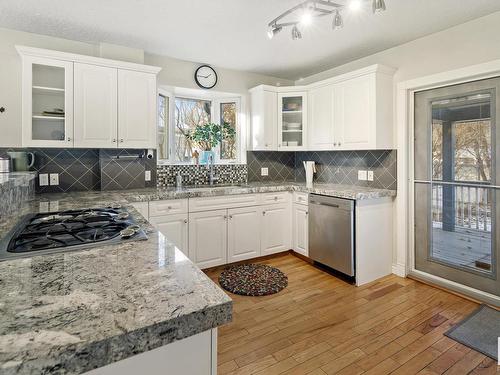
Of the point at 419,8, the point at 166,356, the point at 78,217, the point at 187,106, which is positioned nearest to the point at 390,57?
the point at 419,8

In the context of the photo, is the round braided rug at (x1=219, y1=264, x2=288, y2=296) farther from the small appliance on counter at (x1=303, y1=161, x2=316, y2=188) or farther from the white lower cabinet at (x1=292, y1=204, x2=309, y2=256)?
the small appliance on counter at (x1=303, y1=161, x2=316, y2=188)

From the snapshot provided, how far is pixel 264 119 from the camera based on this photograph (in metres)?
3.89

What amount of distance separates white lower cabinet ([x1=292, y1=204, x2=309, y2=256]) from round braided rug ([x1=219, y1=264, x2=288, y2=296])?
0.48 m

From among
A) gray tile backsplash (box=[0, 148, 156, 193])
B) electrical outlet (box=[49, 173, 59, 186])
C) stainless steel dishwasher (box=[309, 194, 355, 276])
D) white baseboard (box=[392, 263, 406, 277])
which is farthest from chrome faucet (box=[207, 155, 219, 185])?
white baseboard (box=[392, 263, 406, 277])

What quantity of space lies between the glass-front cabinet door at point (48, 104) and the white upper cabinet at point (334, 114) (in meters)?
2.18

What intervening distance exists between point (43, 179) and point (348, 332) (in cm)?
308

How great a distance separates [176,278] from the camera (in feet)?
2.78

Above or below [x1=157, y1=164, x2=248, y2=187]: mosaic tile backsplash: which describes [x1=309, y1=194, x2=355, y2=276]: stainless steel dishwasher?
below

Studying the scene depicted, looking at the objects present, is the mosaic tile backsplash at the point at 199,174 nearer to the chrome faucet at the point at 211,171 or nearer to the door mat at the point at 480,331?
the chrome faucet at the point at 211,171

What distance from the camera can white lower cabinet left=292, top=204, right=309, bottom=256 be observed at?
3.49 m

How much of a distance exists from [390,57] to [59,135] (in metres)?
3.49

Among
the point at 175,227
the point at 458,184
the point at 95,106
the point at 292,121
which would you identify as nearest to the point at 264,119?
the point at 292,121

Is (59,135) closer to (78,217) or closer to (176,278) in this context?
(78,217)

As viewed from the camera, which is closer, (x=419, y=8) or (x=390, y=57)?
(x=419, y=8)
